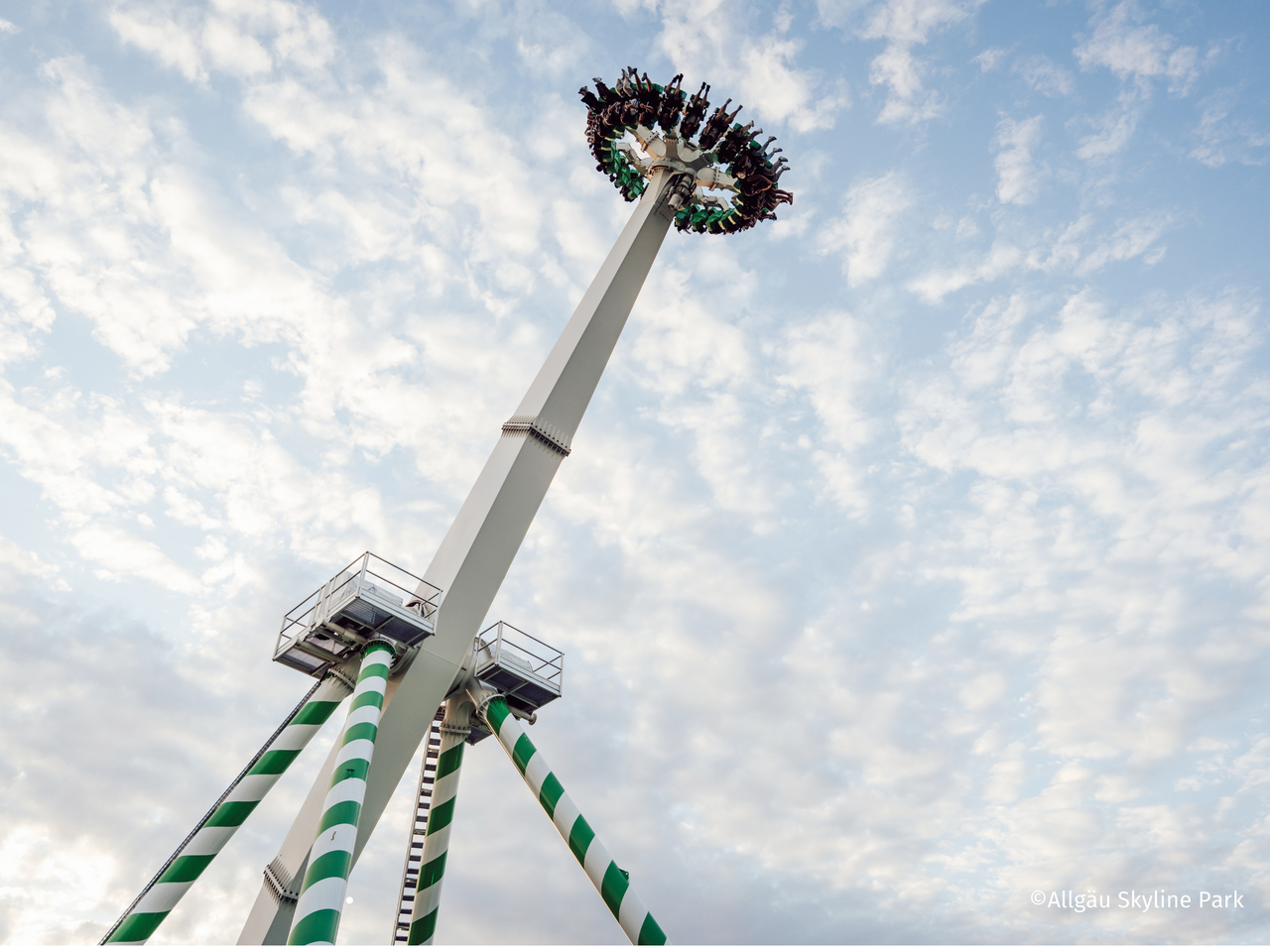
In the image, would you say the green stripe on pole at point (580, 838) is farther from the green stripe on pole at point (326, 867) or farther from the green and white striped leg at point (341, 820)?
the green stripe on pole at point (326, 867)

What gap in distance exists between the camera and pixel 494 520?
69.5 ft

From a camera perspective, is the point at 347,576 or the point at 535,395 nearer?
the point at 347,576

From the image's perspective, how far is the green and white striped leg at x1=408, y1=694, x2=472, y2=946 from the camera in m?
20.1

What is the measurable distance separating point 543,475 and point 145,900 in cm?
1221

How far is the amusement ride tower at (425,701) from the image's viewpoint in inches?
660

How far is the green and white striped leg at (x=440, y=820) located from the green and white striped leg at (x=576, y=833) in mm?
1282

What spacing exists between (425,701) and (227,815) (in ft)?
14.5

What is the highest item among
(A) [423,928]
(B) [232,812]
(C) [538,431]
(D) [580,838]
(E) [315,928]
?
(C) [538,431]

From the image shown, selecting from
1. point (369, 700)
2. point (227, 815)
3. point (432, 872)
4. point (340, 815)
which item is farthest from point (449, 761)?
point (340, 815)

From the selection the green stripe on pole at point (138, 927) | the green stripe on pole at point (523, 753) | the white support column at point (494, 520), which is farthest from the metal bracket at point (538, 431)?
the green stripe on pole at point (138, 927)

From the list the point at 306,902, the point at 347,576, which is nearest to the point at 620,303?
the point at 347,576

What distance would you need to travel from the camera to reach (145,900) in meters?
17.0

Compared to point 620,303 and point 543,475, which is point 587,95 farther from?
point 543,475

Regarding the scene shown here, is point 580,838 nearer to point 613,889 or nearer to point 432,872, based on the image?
point 613,889
